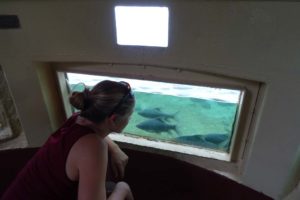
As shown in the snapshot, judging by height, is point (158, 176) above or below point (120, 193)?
below

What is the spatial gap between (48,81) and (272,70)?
1.26 meters

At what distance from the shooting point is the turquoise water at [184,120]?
5.36 feet

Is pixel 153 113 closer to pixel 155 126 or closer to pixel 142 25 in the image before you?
pixel 155 126

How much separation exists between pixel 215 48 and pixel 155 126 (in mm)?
790

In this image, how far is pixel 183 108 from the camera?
5.56ft

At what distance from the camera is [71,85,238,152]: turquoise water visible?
64.3 inches

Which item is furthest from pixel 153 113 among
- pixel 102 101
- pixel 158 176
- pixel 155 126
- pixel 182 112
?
pixel 102 101

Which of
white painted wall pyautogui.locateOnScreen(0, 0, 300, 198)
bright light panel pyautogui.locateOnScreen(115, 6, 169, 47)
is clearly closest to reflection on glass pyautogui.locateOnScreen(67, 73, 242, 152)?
white painted wall pyautogui.locateOnScreen(0, 0, 300, 198)

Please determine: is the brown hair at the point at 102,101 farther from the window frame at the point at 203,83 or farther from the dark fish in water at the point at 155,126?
the dark fish in water at the point at 155,126

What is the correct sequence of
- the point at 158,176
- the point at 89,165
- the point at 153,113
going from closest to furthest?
1. the point at 89,165
2. the point at 158,176
3. the point at 153,113

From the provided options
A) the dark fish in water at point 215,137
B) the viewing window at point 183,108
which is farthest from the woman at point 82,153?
the dark fish in water at point 215,137

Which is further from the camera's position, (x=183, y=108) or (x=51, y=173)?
(x=183, y=108)

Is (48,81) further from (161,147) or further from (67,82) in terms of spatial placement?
(161,147)

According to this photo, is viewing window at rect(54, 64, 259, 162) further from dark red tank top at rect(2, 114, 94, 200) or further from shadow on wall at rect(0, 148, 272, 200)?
dark red tank top at rect(2, 114, 94, 200)
